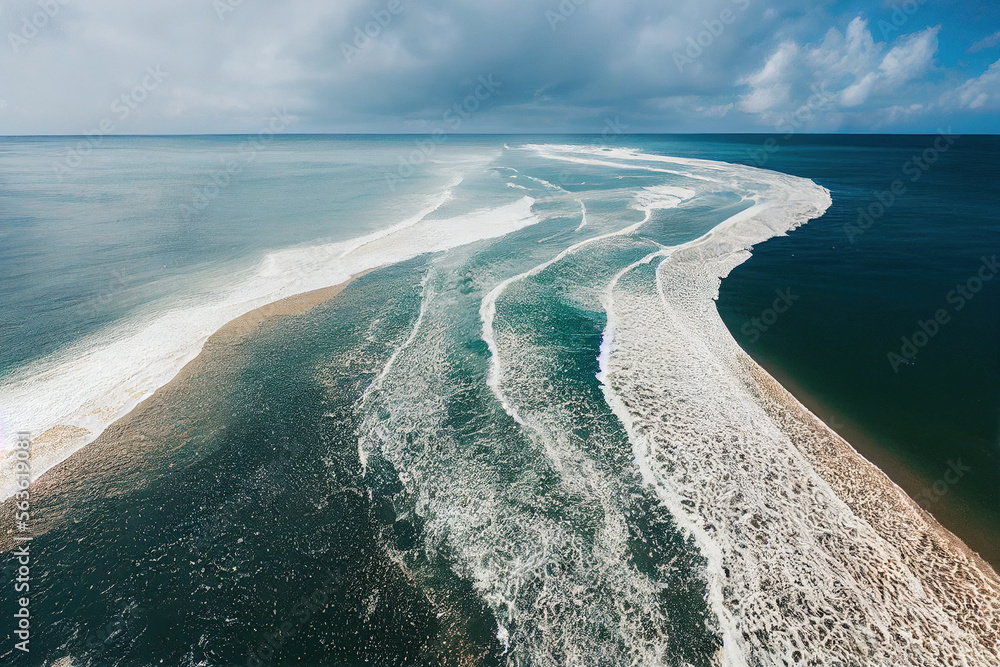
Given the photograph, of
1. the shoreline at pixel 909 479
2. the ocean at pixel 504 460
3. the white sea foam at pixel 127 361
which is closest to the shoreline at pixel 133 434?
the ocean at pixel 504 460

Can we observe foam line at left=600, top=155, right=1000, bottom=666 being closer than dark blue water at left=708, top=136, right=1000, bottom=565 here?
Yes

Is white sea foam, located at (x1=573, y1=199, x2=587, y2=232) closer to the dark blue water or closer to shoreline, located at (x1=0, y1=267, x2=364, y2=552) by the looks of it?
the dark blue water

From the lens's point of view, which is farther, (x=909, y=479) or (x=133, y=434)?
(x=133, y=434)

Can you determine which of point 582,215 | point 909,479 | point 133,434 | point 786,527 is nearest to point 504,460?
point 786,527

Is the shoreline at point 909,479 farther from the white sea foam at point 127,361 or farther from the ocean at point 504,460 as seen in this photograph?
the white sea foam at point 127,361

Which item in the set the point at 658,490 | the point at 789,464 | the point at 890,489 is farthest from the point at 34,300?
A: the point at 890,489

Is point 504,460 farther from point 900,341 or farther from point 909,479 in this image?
point 900,341

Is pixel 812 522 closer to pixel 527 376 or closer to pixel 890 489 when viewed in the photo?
pixel 890 489

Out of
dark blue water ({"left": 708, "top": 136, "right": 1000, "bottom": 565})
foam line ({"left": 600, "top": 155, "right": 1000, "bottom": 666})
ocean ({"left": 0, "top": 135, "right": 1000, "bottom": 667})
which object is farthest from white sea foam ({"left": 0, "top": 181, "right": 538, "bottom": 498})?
dark blue water ({"left": 708, "top": 136, "right": 1000, "bottom": 565})
